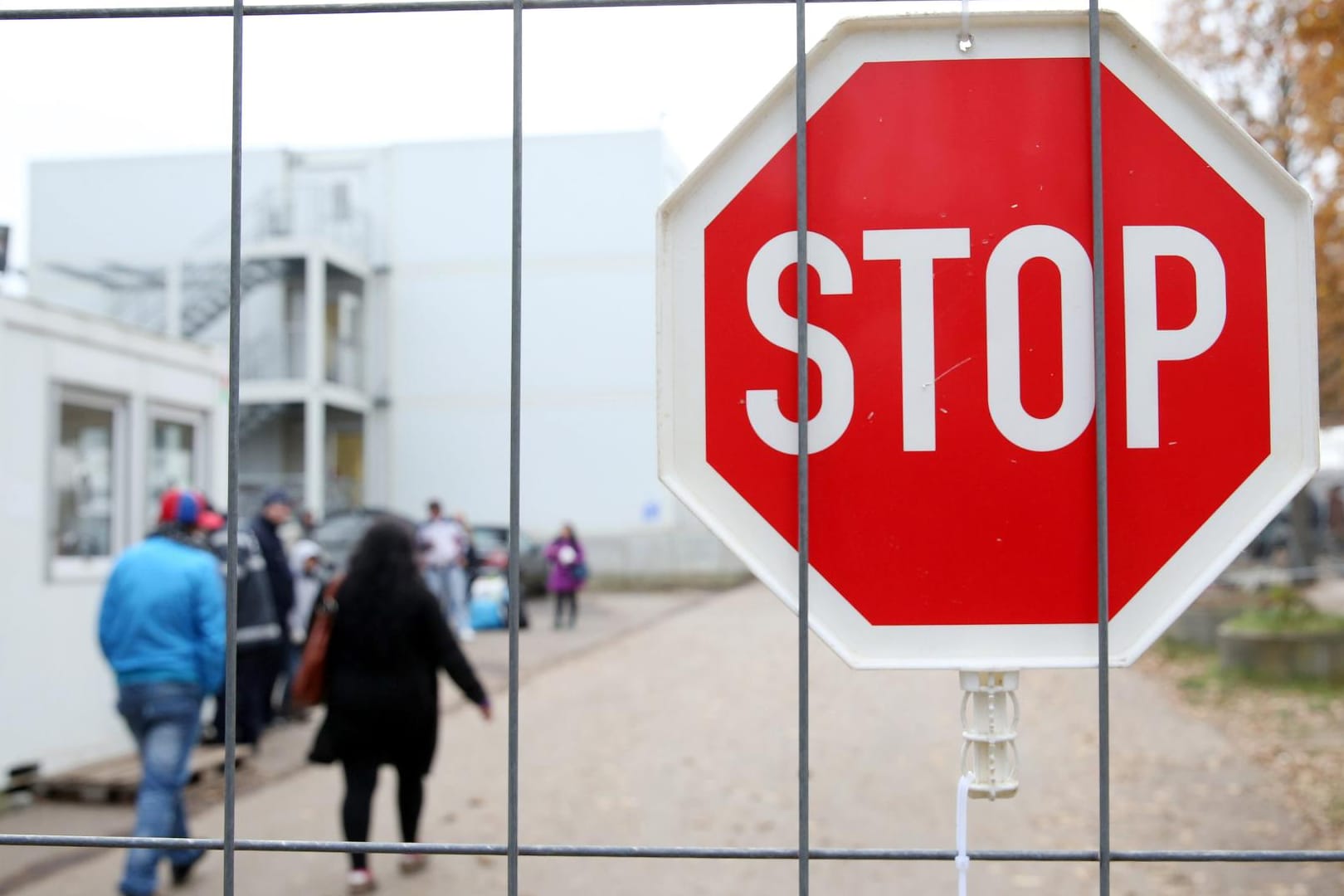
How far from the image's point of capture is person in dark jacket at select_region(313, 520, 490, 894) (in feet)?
18.6

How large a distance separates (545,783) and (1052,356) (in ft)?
23.1

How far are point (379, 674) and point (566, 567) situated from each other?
495 inches

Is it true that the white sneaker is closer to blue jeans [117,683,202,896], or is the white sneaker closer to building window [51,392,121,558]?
blue jeans [117,683,202,896]

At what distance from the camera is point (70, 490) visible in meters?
8.21

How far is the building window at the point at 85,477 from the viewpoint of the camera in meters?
8.09

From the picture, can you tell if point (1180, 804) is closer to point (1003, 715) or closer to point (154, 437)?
point (1003, 715)

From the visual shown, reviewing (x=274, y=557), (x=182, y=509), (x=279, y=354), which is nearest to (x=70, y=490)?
(x=274, y=557)

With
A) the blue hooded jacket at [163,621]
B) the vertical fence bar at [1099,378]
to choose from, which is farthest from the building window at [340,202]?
the vertical fence bar at [1099,378]

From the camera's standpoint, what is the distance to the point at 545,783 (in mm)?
8195

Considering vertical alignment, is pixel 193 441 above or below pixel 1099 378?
above

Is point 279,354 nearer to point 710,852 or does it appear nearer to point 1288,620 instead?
point 1288,620

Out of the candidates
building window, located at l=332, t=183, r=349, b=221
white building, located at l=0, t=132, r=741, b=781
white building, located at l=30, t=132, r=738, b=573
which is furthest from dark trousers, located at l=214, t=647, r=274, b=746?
building window, located at l=332, t=183, r=349, b=221

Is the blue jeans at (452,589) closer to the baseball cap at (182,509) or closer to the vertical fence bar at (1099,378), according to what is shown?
the baseball cap at (182,509)

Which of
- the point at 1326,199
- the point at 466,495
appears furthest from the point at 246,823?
the point at 466,495
